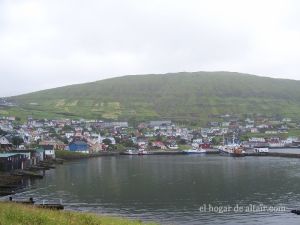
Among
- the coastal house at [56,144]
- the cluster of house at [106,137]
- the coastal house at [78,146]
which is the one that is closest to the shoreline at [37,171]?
the coastal house at [78,146]

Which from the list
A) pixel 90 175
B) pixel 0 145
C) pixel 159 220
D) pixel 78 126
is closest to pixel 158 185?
pixel 90 175

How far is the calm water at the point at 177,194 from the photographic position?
39.7m

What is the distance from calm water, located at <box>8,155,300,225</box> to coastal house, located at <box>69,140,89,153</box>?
6177 cm

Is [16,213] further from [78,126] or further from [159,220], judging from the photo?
[78,126]

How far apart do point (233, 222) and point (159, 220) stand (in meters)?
6.01

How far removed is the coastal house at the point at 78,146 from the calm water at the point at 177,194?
6177 cm

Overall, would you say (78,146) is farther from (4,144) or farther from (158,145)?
(158,145)

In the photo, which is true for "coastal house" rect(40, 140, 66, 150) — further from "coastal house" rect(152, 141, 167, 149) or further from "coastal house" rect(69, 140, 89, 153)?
"coastal house" rect(152, 141, 167, 149)

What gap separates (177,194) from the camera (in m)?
52.6

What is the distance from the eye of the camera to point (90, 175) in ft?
247

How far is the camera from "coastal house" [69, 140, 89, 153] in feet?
459

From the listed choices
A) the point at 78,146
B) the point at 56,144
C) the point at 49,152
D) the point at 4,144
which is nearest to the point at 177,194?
the point at 4,144

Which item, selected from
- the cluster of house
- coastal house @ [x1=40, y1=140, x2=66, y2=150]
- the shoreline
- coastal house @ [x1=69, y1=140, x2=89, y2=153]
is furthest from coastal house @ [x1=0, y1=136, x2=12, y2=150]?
coastal house @ [x1=69, y1=140, x2=89, y2=153]

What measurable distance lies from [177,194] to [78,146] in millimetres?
91762
